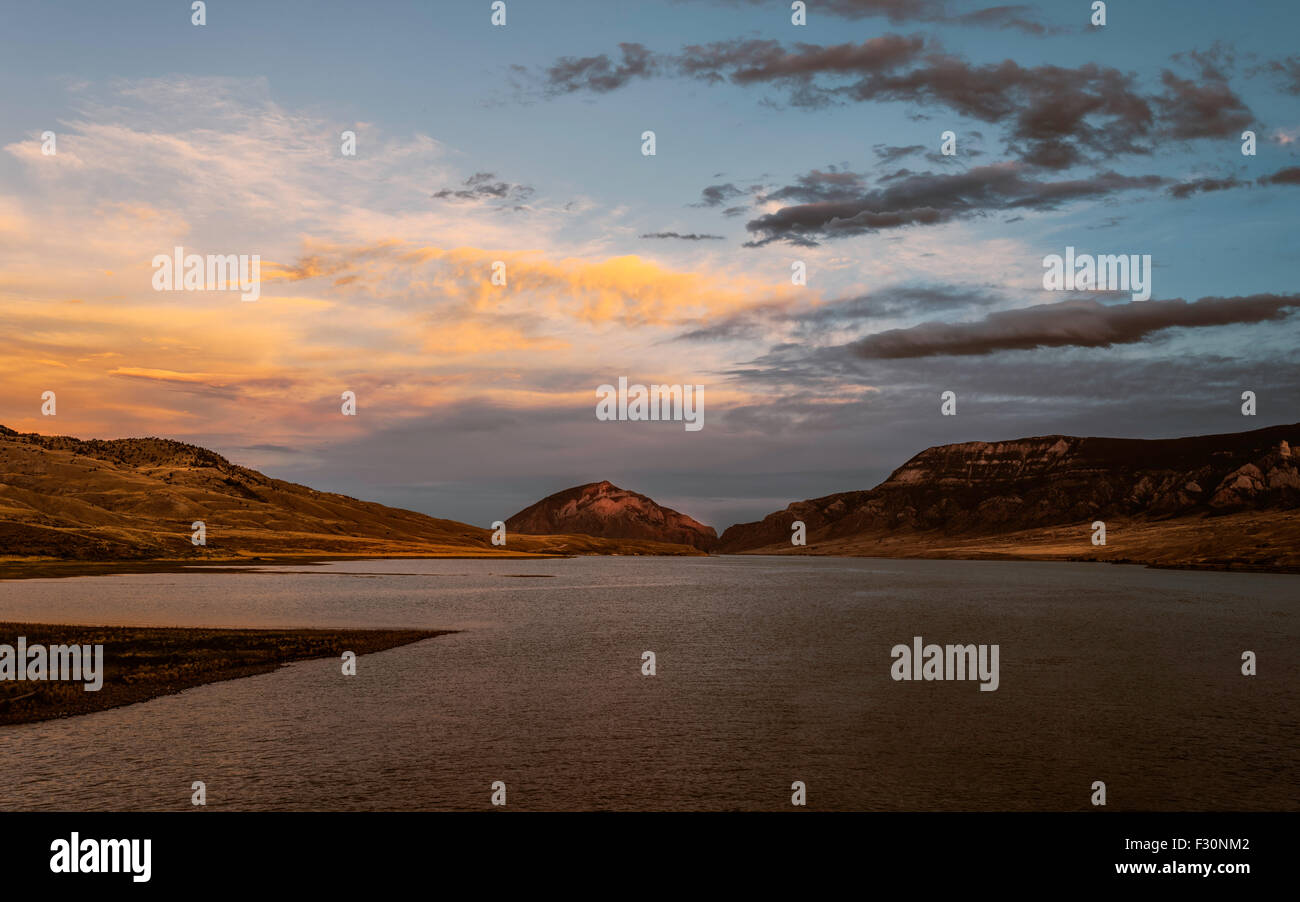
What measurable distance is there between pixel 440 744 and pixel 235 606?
6770 cm

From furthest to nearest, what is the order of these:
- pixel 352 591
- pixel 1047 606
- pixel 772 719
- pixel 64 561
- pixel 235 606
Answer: pixel 64 561 → pixel 352 591 → pixel 1047 606 → pixel 235 606 → pixel 772 719

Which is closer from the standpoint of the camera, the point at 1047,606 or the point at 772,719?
the point at 772,719

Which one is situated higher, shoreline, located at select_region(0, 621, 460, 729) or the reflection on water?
shoreline, located at select_region(0, 621, 460, 729)

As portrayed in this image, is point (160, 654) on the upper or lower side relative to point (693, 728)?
upper

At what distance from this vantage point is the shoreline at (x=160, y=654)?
40.5 metres

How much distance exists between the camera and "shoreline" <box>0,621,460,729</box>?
40500 millimetres

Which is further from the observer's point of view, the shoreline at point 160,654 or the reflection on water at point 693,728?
the shoreline at point 160,654

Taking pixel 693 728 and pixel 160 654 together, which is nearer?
pixel 693 728

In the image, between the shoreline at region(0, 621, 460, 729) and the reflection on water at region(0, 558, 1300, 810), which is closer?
the reflection on water at region(0, 558, 1300, 810)

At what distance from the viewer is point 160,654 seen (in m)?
54.3

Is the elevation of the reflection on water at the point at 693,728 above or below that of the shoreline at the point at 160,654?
below
